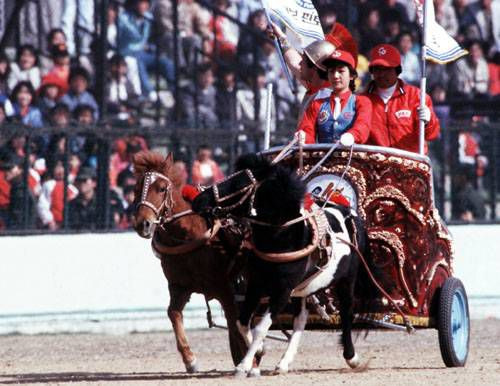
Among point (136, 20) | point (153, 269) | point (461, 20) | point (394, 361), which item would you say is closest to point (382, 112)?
point (394, 361)

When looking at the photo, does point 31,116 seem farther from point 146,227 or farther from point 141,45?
point 146,227

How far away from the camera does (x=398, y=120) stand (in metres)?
10.5

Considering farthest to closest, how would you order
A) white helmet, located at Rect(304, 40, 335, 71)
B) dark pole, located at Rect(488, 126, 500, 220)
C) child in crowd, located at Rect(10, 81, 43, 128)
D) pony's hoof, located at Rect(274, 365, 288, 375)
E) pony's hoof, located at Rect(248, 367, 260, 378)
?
1. dark pole, located at Rect(488, 126, 500, 220)
2. child in crowd, located at Rect(10, 81, 43, 128)
3. white helmet, located at Rect(304, 40, 335, 71)
4. pony's hoof, located at Rect(274, 365, 288, 375)
5. pony's hoof, located at Rect(248, 367, 260, 378)

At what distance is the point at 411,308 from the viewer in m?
10.1

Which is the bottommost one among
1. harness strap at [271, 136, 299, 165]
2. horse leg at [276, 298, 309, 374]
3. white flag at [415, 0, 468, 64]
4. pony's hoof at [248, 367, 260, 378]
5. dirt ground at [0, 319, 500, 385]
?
dirt ground at [0, 319, 500, 385]

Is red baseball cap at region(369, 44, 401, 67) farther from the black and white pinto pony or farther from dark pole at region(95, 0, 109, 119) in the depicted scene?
dark pole at region(95, 0, 109, 119)

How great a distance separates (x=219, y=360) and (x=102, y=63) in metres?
4.36

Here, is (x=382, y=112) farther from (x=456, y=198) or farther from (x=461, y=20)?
(x=461, y=20)

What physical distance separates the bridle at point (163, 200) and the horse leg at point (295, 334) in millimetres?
1118

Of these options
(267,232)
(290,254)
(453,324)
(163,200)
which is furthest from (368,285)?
(163,200)

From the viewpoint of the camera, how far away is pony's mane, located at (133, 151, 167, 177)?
9797mm

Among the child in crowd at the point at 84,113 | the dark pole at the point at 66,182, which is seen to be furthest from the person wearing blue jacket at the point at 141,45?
the dark pole at the point at 66,182

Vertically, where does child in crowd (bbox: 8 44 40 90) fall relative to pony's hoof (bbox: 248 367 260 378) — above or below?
above

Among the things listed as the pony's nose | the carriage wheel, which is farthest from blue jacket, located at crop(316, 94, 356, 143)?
the pony's nose
